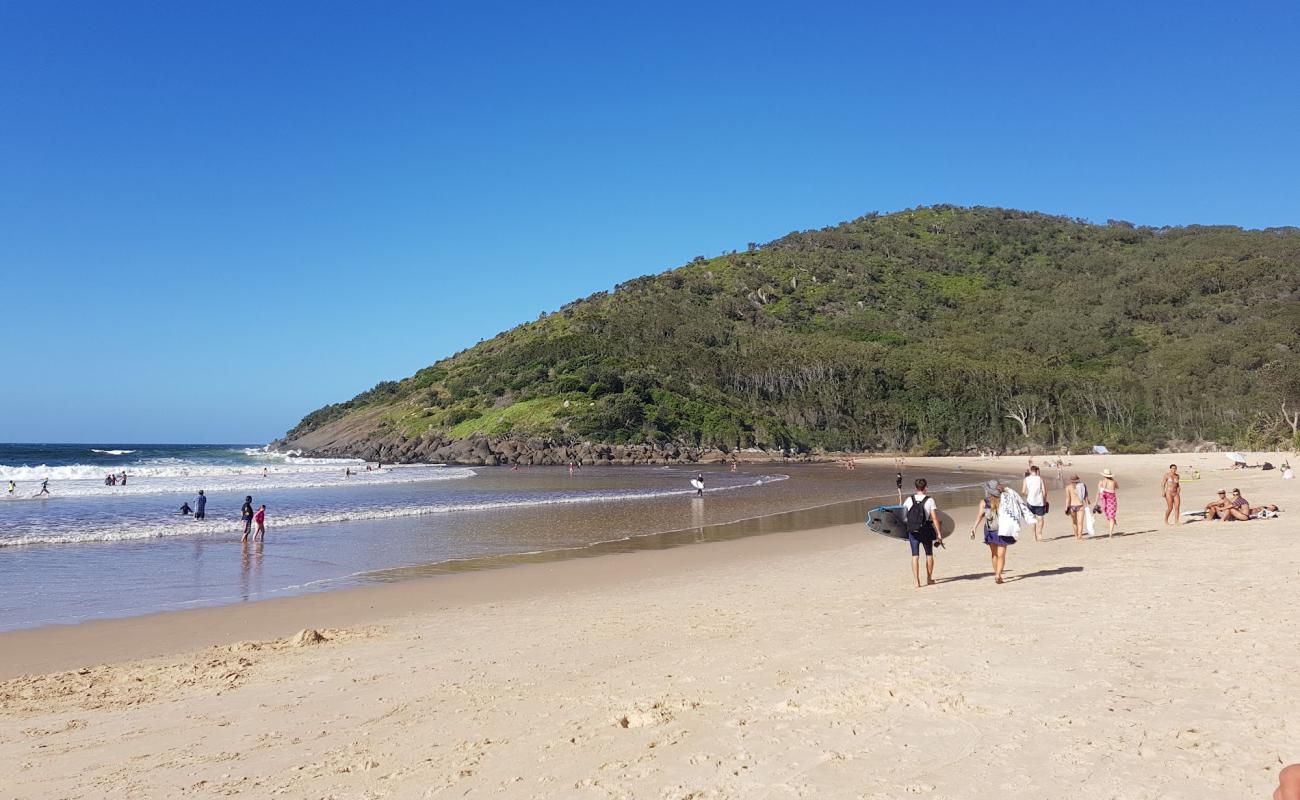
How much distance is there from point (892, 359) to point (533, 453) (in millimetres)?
54020

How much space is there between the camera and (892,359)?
10775 centimetres

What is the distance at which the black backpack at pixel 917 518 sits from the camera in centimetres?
1252

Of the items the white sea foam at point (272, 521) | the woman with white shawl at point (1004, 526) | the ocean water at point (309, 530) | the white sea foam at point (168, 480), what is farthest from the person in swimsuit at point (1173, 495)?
the white sea foam at point (168, 480)

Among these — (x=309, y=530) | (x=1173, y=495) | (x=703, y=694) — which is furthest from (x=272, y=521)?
(x=1173, y=495)

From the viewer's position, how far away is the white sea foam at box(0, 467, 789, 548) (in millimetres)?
22281

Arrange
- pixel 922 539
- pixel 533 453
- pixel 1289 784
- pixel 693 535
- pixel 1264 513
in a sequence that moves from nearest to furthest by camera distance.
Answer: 1. pixel 1289 784
2. pixel 922 539
3. pixel 1264 513
4. pixel 693 535
5. pixel 533 453

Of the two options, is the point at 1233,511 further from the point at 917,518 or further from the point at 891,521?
the point at 917,518

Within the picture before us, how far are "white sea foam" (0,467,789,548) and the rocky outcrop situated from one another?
41.4m

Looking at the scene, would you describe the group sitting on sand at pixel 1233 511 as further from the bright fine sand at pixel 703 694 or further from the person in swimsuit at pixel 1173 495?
the bright fine sand at pixel 703 694

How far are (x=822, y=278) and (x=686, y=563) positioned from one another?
14115 cm

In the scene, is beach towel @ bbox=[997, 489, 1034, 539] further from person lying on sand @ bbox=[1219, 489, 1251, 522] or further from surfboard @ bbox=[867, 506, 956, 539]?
person lying on sand @ bbox=[1219, 489, 1251, 522]

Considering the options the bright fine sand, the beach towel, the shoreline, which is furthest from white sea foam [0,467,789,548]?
the beach towel

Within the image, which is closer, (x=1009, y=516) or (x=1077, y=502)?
(x=1009, y=516)

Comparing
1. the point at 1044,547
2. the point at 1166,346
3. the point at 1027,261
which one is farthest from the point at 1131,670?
the point at 1027,261
